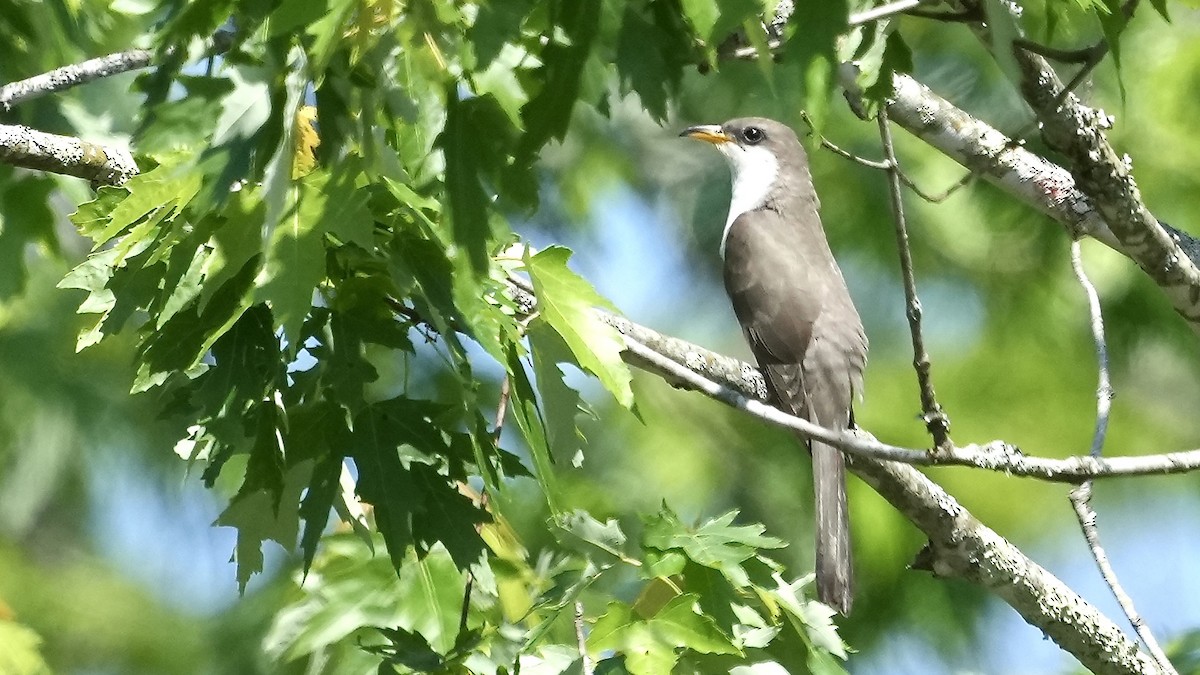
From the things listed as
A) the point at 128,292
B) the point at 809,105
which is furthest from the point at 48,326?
the point at 809,105

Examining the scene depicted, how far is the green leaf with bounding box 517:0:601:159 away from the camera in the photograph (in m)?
1.91

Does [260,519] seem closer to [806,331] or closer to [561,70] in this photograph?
[561,70]

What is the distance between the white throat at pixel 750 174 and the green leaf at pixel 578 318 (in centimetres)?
284

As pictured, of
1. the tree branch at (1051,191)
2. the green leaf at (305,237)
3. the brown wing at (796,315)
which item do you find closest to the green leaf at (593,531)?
the green leaf at (305,237)

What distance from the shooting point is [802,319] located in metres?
4.66

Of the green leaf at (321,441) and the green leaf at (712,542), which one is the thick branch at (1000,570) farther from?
the green leaf at (321,441)

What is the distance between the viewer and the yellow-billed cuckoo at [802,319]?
4.07 m

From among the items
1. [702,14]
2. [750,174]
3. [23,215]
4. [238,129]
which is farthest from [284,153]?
[750,174]

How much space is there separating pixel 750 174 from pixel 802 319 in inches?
42.6

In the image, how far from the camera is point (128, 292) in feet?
7.95

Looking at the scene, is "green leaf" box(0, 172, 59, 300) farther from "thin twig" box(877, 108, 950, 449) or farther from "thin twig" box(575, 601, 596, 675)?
"thin twig" box(877, 108, 950, 449)

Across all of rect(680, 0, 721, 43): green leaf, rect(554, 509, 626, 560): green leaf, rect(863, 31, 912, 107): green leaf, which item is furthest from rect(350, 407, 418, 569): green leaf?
rect(863, 31, 912, 107): green leaf

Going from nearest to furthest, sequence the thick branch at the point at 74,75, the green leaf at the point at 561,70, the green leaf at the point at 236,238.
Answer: the green leaf at the point at 561,70
the green leaf at the point at 236,238
the thick branch at the point at 74,75

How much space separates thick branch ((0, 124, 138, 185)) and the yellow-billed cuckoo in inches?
83.5
